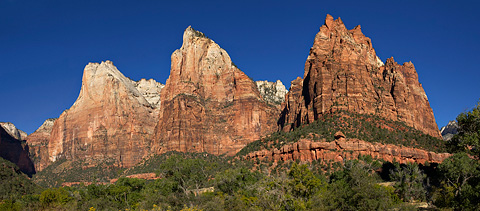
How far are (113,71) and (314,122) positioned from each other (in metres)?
109

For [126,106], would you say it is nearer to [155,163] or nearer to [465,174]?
[155,163]

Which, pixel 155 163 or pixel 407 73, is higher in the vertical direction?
pixel 407 73

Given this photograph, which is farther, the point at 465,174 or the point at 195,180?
the point at 195,180

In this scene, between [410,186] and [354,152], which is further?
[354,152]

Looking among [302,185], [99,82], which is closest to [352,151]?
[302,185]

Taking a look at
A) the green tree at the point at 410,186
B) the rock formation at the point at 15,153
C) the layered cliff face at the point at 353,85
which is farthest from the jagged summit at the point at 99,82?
the green tree at the point at 410,186

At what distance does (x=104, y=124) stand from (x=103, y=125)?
0.52 meters

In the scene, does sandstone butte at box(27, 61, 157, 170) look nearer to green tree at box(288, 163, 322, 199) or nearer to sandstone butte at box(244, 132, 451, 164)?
sandstone butte at box(244, 132, 451, 164)

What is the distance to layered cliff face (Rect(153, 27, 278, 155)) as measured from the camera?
502 feet

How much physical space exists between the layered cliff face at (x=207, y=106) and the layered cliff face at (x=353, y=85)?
1597 centimetres

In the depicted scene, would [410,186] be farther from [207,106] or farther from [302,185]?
[207,106]

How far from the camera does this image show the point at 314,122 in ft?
375

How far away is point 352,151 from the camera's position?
97.0 metres

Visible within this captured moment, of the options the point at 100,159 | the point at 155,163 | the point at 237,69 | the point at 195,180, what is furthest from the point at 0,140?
the point at 195,180
